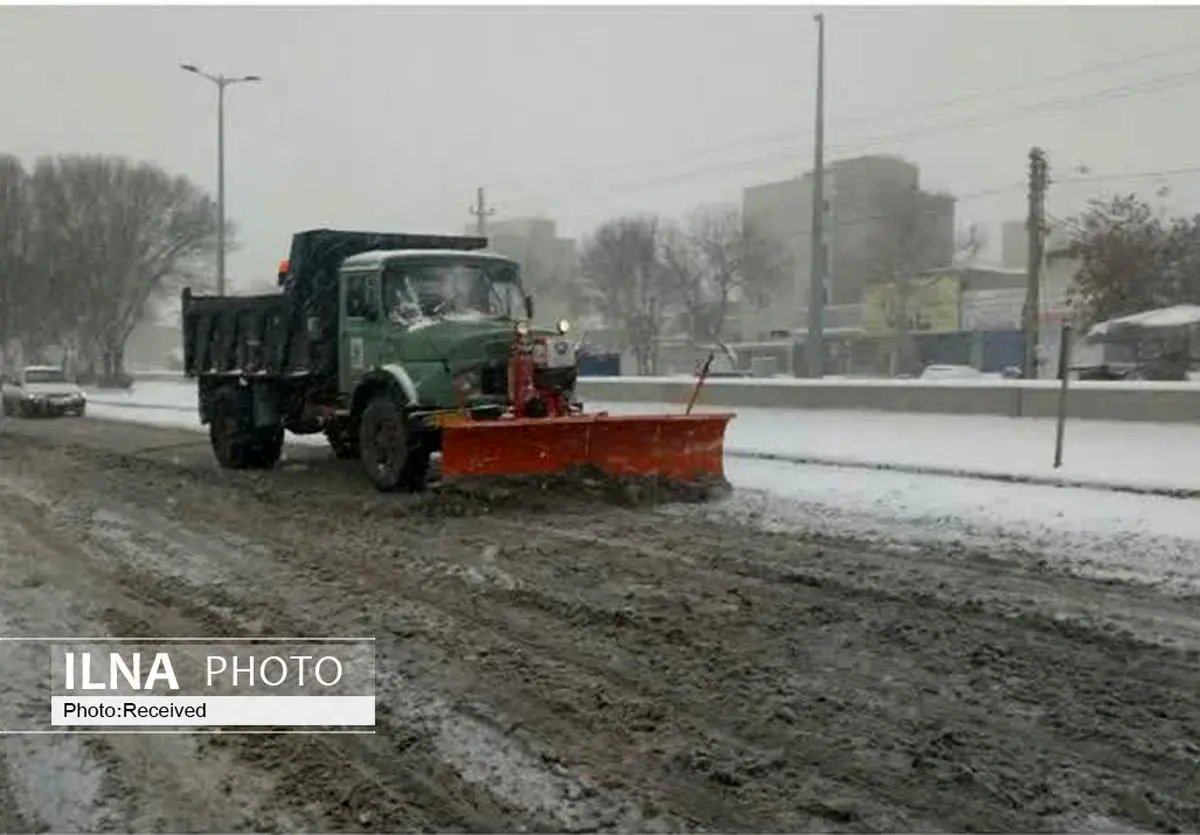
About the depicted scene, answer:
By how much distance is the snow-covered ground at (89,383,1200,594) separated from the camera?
8.92m

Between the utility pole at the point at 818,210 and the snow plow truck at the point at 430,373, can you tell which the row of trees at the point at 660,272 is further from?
the snow plow truck at the point at 430,373

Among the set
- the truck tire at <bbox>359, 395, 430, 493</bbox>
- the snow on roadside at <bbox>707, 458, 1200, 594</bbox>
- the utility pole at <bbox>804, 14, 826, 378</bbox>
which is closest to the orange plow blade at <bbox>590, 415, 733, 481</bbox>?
the snow on roadside at <bbox>707, 458, 1200, 594</bbox>

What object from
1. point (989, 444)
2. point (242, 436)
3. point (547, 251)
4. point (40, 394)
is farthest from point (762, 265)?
point (242, 436)

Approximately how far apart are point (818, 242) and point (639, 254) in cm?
3593

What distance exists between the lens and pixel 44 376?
1120 inches

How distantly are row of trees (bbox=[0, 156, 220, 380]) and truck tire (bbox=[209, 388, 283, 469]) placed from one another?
11.6 feet

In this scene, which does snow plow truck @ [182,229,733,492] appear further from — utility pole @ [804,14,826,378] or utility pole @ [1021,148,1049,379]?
utility pole @ [1021,148,1049,379]

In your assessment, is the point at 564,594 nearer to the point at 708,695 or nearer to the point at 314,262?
the point at 708,695

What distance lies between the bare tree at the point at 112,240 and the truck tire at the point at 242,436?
4.78m

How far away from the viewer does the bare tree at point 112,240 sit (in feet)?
67.3

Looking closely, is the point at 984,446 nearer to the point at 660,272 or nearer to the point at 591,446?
the point at 591,446

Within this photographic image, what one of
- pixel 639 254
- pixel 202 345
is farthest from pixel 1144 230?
pixel 202 345

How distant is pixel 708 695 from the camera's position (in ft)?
16.1

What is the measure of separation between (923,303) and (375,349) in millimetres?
59946
